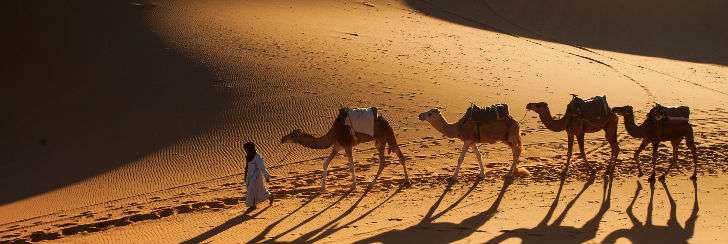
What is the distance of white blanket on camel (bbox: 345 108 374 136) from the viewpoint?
40.3 feet

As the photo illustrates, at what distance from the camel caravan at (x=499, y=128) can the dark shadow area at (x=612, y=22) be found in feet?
71.8

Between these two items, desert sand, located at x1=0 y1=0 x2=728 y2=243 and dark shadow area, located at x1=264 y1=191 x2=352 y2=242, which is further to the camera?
desert sand, located at x1=0 y1=0 x2=728 y2=243

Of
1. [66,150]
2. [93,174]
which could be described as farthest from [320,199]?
[66,150]

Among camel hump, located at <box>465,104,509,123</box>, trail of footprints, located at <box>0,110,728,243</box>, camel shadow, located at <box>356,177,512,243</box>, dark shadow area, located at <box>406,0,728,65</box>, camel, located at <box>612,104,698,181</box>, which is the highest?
dark shadow area, located at <box>406,0,728,65</box>

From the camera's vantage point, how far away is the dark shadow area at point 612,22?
3644cm

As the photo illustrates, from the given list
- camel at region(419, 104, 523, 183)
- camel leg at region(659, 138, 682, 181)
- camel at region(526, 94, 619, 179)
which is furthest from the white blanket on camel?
camel leg at region(659, 138, 682, 181)

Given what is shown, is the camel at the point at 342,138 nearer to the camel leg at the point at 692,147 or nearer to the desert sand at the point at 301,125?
the desert sand at the point at 301,125

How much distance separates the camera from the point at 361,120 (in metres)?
12.3

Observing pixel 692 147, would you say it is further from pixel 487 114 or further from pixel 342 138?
pixel 342 138

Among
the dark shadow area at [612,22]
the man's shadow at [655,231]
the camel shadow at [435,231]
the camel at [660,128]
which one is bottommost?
the man's shadow at [655,231]

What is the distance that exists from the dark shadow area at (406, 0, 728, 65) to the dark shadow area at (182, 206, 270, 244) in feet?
80.6

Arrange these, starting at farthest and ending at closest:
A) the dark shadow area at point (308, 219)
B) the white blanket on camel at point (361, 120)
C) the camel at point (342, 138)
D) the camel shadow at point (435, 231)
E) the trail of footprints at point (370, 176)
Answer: the camel at point (342, 138), the white blanket on camel at point (361, 120), the trail of footprints at point (370, 176), the dark shadow area at point (308, 219), the camel shadow at point (435, 231)

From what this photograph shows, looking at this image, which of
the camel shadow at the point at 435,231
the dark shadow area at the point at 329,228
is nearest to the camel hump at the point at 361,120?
the dark shadow area at the point at 329,228

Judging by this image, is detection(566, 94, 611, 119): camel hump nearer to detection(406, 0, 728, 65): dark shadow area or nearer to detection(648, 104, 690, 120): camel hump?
detection(648, 104, 690, 120): camel hump
